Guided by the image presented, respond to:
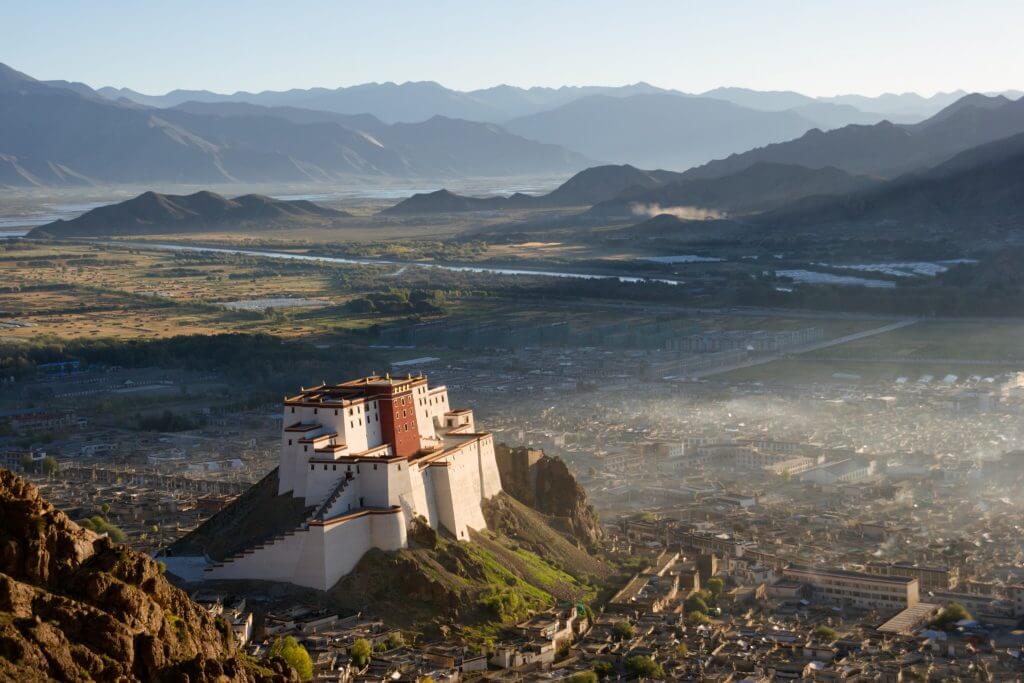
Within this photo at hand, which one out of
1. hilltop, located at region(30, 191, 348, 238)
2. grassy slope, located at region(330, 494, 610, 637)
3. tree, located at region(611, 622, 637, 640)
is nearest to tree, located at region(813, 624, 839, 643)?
tree, located at region(611, 622, 637, 640)

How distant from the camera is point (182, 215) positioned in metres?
178

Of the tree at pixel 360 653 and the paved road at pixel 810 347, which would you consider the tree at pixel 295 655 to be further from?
the paved road at pixel 810 347

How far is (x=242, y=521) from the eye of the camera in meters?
32.4

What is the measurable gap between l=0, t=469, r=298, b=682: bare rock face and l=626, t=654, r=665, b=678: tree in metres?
7.89

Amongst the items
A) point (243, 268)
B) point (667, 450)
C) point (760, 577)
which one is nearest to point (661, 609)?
point (760, 577)

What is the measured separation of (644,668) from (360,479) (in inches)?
256

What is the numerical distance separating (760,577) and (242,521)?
10.2 metres

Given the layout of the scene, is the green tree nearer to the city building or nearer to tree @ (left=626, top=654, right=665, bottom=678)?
tree @ (left=626, top=654, right=665, bottom=678)

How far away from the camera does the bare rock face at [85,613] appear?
18.4 m

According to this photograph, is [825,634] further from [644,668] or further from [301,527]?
[301,527]

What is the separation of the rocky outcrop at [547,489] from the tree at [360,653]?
9.76 metres

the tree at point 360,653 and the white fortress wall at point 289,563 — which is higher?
the white fortress wall at point 289,563

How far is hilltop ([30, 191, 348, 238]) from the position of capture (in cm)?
16700

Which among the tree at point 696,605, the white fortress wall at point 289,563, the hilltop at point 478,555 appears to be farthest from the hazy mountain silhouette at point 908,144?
the white fortress wall at point 289,563
